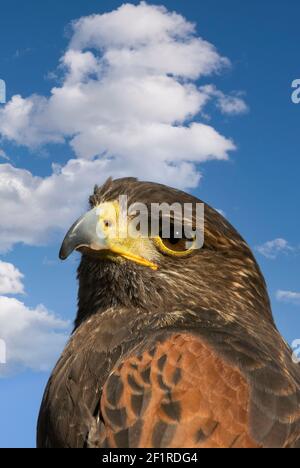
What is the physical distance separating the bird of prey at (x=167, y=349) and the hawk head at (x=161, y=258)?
10 millimetres

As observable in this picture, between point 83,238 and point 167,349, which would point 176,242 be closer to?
point 83,238

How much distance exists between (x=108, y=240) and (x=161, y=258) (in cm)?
52

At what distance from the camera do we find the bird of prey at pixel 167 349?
4840mm

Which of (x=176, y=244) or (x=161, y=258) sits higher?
(x=176, y=244)

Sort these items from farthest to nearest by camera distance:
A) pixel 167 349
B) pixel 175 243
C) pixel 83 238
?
1. pixel 175 243
2. pixel 83 238
3. pixel 167 349

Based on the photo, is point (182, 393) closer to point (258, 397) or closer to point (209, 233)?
point (258, 397)

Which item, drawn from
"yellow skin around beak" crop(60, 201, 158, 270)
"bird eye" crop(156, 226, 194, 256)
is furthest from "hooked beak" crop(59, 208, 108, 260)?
"bird eye" crop(156, 226, 194, 256)

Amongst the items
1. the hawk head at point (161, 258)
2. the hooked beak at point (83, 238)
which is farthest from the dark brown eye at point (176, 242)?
the hooked beak at point (83, 238)

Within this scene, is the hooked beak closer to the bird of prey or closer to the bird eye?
the bird of prey

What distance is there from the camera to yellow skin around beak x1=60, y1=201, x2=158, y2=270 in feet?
20.7

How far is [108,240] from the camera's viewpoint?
6391 millimetres

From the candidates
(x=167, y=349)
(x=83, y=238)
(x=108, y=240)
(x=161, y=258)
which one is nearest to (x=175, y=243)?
(x=161, y=258)

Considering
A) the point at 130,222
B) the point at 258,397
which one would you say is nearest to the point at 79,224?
the point at 130,222
